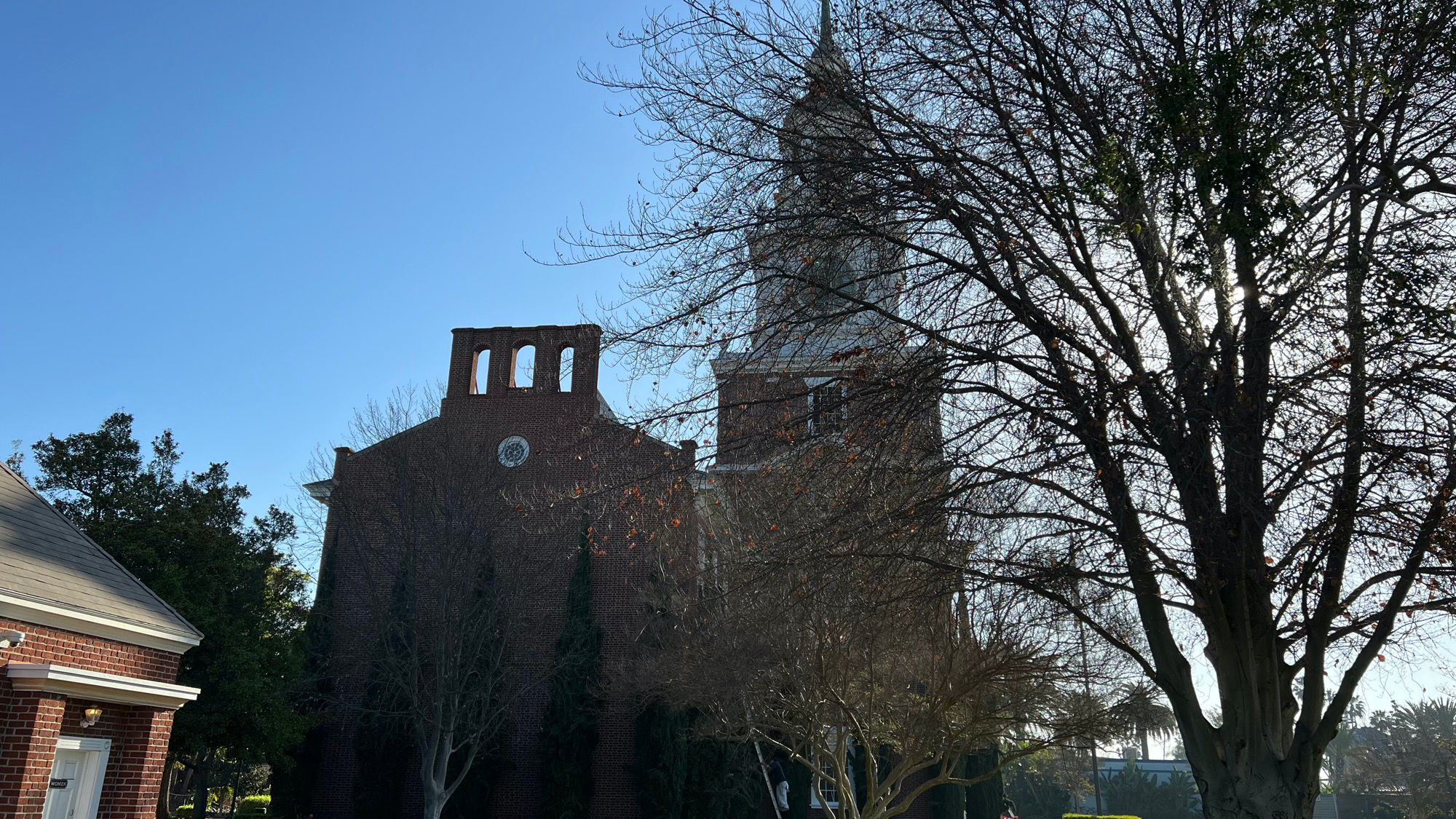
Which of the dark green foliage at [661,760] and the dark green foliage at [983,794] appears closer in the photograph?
the dark green foliage at [661,760]

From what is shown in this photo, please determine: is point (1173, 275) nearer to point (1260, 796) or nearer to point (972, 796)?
point (1260, 796)

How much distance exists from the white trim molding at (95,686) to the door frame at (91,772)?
0.50 m

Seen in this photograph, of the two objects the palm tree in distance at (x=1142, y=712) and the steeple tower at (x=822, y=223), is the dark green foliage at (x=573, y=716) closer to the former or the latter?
the palm tree in distance at (x=1142, y=712)

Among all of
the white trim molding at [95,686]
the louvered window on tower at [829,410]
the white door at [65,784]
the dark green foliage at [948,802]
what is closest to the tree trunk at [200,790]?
the white trim molding at [95,686]

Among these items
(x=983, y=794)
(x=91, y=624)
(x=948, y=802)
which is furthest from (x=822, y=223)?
(x=983, y=794)

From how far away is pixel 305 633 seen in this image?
2733cm

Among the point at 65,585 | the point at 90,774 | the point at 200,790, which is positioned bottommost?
the point at 200,790

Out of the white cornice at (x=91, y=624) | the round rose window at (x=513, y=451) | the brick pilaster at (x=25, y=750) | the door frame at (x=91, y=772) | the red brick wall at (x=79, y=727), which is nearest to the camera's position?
the brick pilaster at (x=25, y=750)

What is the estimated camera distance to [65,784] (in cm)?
1161

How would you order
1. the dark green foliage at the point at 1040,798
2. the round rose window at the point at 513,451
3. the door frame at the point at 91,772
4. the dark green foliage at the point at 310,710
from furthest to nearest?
the dark green foliage at the point at 1040,798 < the round rose window at the point at 513,451 < the dark green foliage at the point at 310,710 < the door frame at the point at 91,772

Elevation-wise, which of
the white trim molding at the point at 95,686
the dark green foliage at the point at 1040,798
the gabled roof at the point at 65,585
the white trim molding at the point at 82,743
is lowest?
the dark green foliage at the point at 1040,798

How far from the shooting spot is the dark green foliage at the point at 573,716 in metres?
24.9

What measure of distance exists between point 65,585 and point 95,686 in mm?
1477

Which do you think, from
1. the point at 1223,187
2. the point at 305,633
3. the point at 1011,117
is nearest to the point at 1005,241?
the point at 1011,117
